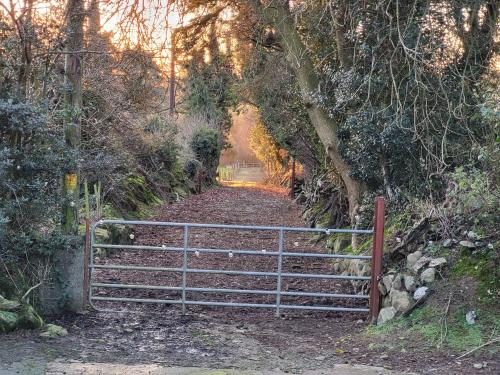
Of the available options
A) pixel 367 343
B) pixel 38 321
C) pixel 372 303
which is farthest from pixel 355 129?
pixel 38 321

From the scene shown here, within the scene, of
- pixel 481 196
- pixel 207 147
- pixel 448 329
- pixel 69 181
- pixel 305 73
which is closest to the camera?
pixel 448 329

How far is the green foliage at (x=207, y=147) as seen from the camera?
28.5 metres

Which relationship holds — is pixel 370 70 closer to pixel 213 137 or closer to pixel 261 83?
pixel 261 83

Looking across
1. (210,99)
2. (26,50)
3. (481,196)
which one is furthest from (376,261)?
(210,99)

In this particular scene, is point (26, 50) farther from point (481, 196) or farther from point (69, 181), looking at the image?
point (481, 196)

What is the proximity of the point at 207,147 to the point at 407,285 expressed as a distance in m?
23.2

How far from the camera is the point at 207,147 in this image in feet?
95.7

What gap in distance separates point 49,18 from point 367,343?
19.1ft

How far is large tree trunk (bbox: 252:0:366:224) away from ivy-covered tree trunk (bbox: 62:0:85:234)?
4.75m

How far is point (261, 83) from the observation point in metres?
18.0

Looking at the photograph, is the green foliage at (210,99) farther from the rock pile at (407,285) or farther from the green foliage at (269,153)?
the rock pile at (407,285)

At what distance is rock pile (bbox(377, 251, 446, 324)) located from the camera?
21.0 ft

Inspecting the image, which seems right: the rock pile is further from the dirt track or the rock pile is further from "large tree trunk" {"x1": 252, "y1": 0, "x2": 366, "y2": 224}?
"large tree trunk" {"x1": 252, "y1": 0, "x2": 366, "y2": 224}

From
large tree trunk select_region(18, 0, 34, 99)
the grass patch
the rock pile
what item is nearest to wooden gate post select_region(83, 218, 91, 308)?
large tree trunk select_region(18, 0, 34, 99)
